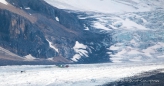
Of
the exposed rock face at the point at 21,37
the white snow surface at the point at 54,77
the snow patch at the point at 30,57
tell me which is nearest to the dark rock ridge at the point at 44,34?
the exposed rock face at the point at 21,37

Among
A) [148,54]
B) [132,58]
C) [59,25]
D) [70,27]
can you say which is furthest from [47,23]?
[148,54]

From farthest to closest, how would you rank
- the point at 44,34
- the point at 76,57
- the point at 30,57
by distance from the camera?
the point at 76,57
the point at 44,34
the point at 30,57

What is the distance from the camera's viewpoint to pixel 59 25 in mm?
163125

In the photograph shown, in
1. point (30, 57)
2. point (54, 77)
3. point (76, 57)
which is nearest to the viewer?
point (54, 77)

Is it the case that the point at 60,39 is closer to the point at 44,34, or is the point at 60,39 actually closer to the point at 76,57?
the point at 44,34

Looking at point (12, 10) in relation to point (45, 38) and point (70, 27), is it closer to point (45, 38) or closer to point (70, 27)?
point (45, 38)

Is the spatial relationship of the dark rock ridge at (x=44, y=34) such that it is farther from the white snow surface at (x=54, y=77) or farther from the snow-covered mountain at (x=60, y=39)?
the white snow surface at (x=54, y=77)

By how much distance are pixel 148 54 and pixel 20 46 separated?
86367 millimetres

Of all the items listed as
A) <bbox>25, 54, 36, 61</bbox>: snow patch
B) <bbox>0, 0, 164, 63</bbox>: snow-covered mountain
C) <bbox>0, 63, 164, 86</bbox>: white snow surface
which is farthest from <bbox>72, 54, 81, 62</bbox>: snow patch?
<bbox>0, 63, 164, 86</bbox>: white snow surface

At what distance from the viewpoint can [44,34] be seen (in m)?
140

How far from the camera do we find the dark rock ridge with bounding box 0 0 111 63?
12056cm

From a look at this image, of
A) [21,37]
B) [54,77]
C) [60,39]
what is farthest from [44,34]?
[54,77]

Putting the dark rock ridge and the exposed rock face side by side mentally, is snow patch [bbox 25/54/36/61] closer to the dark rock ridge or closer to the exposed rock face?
the dark rock ridge

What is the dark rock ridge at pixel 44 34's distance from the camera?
121 m
